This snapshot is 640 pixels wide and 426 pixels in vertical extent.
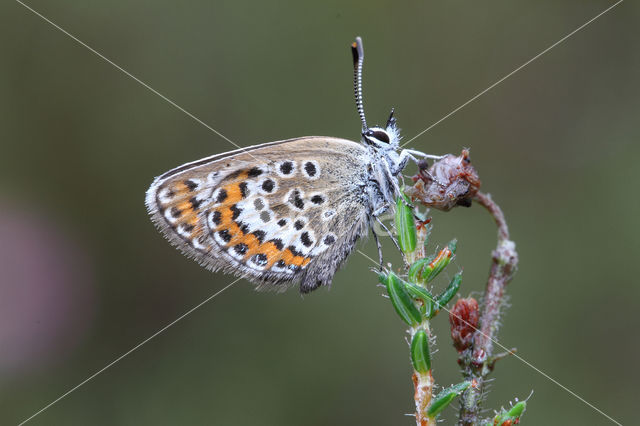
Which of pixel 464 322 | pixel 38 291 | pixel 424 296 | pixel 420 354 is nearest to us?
pixel 420 354

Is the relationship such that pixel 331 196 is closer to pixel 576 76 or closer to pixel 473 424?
pixel 473 424

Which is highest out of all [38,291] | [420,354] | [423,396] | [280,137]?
[280,137]

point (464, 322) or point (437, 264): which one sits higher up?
point (437, 264)

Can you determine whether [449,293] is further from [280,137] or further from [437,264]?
[280,137]

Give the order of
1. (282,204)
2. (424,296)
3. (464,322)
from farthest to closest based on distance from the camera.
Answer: (282,204)
(464,322)
(424,296)

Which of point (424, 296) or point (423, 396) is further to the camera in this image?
point (424, 296)

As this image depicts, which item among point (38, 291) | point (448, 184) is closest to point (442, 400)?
point (448, 184)

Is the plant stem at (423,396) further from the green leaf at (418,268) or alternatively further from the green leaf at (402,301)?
the green leaf at (418,268)

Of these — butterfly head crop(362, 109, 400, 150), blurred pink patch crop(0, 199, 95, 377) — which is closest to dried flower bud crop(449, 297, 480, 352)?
butterfly head crop(362, 109, 400, 150)
